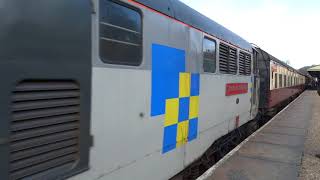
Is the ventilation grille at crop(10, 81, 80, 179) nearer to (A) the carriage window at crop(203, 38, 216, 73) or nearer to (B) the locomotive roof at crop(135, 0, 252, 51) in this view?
(B) the locomotive roof at crop(135, 0, 252, 51)

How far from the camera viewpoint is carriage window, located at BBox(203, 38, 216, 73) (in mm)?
5382

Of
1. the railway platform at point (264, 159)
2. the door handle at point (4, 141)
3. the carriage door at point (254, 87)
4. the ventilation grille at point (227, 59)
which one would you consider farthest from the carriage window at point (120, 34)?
the carriage door at point (254, 87)

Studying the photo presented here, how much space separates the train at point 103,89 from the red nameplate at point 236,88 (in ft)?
4.22

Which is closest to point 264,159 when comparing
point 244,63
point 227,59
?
point 227,59

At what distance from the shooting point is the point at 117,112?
10.3ft

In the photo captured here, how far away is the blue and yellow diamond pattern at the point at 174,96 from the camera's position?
3855 millimetres

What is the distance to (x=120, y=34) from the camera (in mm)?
3209

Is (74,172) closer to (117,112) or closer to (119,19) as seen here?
(117,112)

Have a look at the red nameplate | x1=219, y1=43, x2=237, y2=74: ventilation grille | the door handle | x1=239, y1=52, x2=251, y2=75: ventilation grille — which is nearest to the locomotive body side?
the door handle

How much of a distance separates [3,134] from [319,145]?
26.6 ft

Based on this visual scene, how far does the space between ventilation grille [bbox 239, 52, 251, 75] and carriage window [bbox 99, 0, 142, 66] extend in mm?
4688

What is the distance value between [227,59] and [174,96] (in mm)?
2634

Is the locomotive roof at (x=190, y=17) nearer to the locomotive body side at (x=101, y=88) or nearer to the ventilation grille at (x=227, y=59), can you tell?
the locomotive body side at (x=101, y=88)

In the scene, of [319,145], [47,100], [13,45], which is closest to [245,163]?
[319,145]
